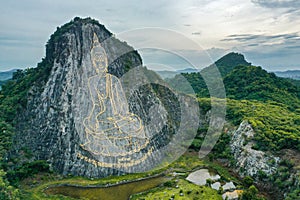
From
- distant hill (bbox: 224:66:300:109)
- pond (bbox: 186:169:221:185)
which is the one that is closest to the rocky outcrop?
pond (bbox: 186:169:221:185)

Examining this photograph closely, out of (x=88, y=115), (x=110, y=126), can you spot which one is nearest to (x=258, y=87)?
(x=110, y=126)

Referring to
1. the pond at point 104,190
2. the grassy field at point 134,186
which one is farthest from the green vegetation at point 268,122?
the pond at point 104,190

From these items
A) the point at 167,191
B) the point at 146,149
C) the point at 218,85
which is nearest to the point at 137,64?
the point at 146,149

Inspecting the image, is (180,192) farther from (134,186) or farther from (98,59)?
(98,59)

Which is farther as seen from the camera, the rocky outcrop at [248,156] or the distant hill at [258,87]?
the distant hill at [258,87]

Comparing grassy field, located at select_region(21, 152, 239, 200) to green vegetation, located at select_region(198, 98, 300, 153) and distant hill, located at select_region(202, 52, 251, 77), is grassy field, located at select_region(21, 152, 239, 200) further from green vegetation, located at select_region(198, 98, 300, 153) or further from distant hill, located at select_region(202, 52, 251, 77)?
distant hill, located at select_region(202, 52, 251, 77)

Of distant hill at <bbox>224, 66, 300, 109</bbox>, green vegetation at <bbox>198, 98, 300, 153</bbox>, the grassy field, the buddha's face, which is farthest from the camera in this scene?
distant hill at <bbox>224, 66, 300, 109</bbox>

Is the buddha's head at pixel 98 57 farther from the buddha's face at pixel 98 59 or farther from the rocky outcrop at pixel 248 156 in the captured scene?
the rocky outcrop at pixel 248 156
